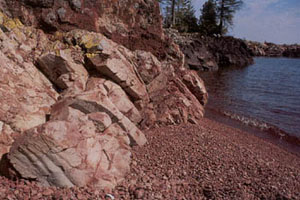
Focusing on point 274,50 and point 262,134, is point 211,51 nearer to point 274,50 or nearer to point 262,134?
point 262,134

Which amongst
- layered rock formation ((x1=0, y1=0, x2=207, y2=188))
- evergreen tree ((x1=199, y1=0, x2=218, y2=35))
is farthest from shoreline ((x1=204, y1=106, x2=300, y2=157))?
evergreen tree ((x1=199, y1=0, x2=218, y2=35))

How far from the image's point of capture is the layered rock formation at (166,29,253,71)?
34.5m

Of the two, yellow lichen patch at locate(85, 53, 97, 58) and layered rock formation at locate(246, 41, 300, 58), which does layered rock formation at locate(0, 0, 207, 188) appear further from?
layered rock formation at locate(246, 41, 300, 58)

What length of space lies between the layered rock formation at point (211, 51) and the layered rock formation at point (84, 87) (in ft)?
82.4

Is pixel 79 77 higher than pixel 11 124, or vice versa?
pixel 79 77

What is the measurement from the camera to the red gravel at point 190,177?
3957 millimetres

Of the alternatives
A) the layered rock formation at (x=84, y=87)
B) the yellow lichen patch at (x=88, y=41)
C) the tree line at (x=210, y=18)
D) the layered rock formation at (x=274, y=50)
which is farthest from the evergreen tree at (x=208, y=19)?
the yellow lichen patch at (x=88, y=41)

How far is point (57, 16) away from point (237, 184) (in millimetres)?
7711

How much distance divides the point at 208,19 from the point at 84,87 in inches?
2123

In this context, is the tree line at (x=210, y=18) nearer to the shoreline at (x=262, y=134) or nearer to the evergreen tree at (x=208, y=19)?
the evergreen tree at (x=208, y=19)

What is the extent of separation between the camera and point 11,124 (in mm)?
4746

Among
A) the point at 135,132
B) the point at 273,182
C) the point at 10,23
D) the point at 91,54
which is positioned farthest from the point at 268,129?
the point at 10,23

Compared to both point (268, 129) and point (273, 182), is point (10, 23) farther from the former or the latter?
point (268, 129)

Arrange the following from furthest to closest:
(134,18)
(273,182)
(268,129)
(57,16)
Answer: (268,129)
(134,18)
(57,16)
(273,182)
